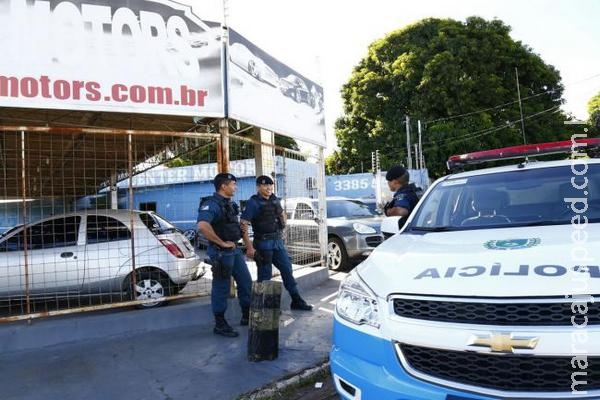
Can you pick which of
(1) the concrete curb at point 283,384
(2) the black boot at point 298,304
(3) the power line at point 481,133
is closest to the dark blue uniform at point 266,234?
(2) the black boot at point 298,304

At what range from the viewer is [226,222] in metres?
5.25

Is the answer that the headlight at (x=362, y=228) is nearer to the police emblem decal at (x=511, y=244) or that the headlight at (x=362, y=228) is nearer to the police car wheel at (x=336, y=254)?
the police car wheel at (x=336, y=254)

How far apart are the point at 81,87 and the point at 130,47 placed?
700 millimetres

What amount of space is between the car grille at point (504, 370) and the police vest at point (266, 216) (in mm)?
A: 3787

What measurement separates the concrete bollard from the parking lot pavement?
101 mm

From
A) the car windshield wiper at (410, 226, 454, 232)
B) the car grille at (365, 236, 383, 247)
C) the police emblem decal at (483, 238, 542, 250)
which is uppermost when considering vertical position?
the car windshield wiper at (410, 226, 454, 232)

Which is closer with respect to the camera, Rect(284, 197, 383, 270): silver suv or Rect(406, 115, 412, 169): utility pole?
Rect(284, 197, 383, 270): silver suv

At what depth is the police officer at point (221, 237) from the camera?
16.6 ft

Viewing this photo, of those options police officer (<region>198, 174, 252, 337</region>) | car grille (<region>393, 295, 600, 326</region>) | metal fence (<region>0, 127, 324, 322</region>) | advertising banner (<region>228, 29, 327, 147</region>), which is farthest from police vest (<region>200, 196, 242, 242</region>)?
car grille (<region>393, 295, 600, 326</region>)

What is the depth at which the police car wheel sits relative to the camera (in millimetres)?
9672

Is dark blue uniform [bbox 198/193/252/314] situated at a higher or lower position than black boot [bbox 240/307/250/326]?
higher

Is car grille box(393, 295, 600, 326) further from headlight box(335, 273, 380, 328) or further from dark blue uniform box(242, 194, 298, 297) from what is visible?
dark blue uniform box(242, 194, 298, 297)

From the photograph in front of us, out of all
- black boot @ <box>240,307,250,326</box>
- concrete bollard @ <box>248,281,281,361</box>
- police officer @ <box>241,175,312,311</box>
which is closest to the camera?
concrete bollard @ <box>248,281,281,361</box>

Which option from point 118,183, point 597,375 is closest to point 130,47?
point 597,375
